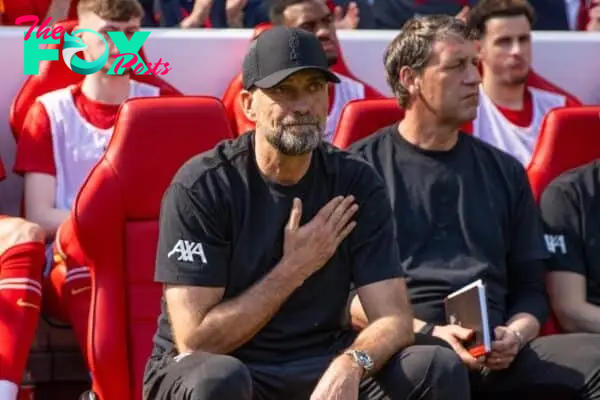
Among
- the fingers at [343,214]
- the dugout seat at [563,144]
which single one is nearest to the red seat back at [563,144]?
the dugout seat at [563,144]

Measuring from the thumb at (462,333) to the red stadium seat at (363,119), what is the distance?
34.4 inches

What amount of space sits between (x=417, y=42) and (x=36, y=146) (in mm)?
1437

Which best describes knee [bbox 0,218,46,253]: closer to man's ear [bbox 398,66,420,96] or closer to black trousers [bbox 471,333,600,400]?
man's ear [bbox 398,66,420,96]

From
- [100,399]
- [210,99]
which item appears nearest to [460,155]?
[210,99]

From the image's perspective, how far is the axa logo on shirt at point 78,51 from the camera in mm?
5551

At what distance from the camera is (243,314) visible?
3775 millimetres

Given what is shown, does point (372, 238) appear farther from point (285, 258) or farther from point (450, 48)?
point (450, 48)

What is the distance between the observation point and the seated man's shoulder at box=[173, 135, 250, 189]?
388 centimetres

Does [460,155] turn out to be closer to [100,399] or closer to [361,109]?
[361,109]

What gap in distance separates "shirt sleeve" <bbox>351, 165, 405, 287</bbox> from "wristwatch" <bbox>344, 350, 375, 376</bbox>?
10.3 inches

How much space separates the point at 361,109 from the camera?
16.0 feet

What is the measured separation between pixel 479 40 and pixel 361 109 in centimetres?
131

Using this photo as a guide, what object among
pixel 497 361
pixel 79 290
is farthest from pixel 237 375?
pixel 79 290

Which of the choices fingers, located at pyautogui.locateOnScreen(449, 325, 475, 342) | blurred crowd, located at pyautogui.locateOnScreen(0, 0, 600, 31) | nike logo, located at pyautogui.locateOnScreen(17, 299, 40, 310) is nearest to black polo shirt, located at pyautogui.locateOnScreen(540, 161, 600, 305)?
fingers, located at pyautogui.locateOnScreen(449, 325, 475, 342)
